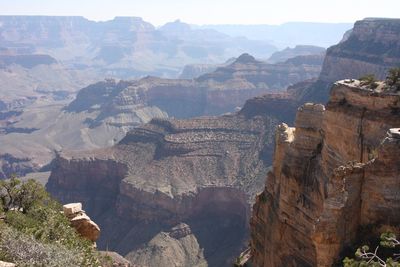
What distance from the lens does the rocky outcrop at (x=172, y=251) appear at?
75750mm

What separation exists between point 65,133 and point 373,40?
4767 inches

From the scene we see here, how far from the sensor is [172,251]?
77.8 metres

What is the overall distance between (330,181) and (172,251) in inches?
2245

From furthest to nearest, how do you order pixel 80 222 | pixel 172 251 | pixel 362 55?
pixel 362 55 → pixel 172 251 → pixel 80 222

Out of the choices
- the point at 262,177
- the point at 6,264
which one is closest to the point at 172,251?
the point at 262,177

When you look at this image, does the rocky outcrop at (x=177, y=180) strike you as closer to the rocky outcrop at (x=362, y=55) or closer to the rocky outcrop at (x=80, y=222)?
the rocky outcrop at (x=362, y=55)

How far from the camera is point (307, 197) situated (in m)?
30.3

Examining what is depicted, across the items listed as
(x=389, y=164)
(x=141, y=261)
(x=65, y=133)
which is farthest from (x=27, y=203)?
(x=65, y=133)

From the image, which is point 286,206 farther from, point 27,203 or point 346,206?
point 27,203

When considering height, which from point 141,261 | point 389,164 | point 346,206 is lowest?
point 141,261

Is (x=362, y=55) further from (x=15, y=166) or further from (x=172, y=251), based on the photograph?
(x=15, y=166)

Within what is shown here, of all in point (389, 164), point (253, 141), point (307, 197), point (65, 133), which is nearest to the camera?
point (389, 164)

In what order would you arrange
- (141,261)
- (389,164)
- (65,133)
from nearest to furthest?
(389,164), (141,261), (65,133)

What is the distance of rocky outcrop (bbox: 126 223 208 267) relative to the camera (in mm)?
75750
